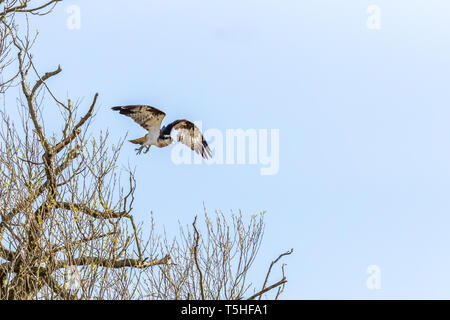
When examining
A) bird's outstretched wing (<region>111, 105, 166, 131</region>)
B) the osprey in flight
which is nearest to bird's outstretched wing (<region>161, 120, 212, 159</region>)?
the osprey in flight

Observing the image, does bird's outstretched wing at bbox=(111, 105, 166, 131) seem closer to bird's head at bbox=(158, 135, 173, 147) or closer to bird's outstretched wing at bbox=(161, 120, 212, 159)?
bird's head at bbox=(158, 135, 173, 147)

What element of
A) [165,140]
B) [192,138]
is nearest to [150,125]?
[165,140]

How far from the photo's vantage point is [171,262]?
9953mm

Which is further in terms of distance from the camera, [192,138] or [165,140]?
[192,138]

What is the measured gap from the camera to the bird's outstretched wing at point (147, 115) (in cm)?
1106

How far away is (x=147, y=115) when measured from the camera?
11094 millimetres

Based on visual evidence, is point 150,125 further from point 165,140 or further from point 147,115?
point 165,140

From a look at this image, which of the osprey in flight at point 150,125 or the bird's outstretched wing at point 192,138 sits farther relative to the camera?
the bird's outstretched wing at point 192,138

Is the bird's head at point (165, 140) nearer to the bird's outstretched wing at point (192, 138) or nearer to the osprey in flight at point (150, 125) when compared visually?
the osprey in flight at point (150, 125)

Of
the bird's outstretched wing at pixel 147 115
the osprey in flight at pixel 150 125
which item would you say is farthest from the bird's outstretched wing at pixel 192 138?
the bird's outstretched wing at pixel 147 115
